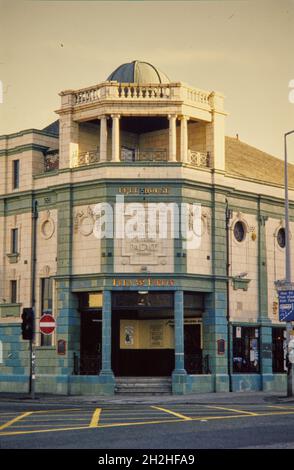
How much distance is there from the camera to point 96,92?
129 ft

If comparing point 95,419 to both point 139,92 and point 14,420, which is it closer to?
point 14,420

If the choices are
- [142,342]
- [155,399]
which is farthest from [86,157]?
[155,399]

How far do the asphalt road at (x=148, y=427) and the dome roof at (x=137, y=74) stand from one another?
60.4 feet

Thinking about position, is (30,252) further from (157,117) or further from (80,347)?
(157,117)

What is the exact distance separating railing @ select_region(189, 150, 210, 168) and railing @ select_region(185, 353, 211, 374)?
883cm

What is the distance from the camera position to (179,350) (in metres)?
37.5

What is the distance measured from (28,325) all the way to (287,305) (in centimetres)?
1073

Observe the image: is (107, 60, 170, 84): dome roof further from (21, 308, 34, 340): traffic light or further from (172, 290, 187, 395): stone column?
(21, 308, 34, 340): traffic light

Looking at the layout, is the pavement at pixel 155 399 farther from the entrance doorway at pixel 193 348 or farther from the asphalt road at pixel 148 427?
the asphalt road at pixel 148 427

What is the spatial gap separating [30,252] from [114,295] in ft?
18.0

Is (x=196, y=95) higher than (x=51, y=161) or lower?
higher

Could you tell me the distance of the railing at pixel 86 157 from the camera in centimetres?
3997

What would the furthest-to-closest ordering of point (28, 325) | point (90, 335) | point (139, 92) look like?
point (90, 335) < point (139, 92) < point (28, 325)
